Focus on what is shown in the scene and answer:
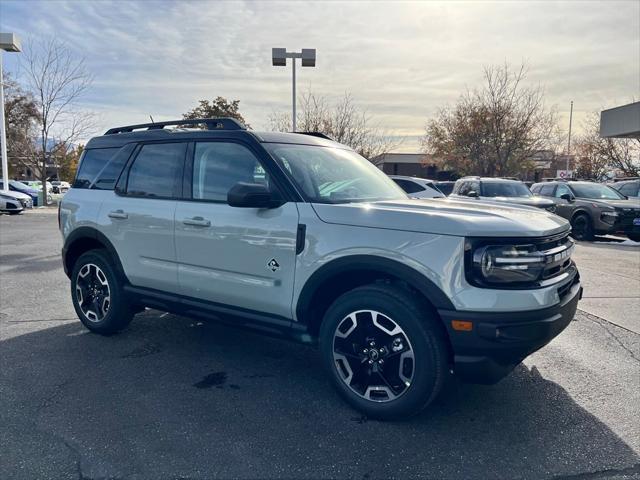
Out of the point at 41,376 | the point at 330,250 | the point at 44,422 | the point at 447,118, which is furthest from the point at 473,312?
the point at 447,118

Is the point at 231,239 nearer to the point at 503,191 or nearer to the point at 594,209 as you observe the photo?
the point at 503,191

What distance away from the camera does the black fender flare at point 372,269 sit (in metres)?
2.96

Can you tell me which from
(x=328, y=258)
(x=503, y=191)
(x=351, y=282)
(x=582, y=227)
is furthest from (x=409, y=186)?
(x=328, y=258)

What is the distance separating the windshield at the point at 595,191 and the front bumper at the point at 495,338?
13104mm

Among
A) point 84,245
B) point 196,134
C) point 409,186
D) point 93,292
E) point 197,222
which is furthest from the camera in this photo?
point 409,186

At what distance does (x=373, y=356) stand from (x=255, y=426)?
0.89m

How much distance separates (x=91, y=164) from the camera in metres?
5.05

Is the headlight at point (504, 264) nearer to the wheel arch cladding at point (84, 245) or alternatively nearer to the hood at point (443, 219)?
the hood at point (443, 219)

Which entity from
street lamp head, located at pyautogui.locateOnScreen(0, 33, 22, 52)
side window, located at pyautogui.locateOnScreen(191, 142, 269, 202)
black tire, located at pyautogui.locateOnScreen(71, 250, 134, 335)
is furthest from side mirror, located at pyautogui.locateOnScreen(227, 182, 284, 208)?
street lamp head, located at pyautogui.locateOnScreen(0, 33, 22, 52)

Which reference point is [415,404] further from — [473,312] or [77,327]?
[77,327]

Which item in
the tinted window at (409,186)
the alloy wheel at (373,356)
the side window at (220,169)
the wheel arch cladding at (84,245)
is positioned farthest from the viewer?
the tinted window at (409,186)

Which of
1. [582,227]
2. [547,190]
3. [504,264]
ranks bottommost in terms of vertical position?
[582,227]

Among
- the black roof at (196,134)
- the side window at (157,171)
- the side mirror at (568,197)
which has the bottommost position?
the side mirror at (568,197)

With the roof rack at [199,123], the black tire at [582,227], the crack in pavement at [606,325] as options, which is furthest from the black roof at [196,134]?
the black tire at [582,227]
